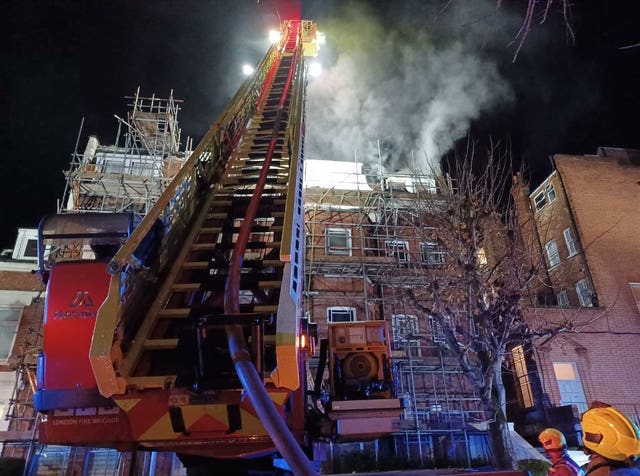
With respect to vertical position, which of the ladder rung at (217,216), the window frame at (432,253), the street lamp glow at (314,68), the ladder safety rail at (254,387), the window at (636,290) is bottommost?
the ladder safety rail at (254,387)

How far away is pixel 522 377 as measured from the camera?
16.9 metres

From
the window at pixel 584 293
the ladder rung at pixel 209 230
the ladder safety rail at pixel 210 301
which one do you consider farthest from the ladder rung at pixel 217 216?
the window at pixel 584 293

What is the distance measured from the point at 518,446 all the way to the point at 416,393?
394cm

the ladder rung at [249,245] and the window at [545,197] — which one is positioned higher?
the window at [545,197]

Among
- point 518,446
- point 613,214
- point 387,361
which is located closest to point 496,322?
point 518,446

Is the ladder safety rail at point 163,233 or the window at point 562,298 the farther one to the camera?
the window at point 562,298

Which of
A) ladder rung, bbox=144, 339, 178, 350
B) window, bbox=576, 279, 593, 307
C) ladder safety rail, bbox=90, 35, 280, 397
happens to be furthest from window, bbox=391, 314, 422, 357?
ladder rung, bbox=144, 339, 178, 350

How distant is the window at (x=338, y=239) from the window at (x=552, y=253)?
1012cm

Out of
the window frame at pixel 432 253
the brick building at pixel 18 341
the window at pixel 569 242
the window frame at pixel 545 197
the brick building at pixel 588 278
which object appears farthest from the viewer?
the window frame at pixel 545 197

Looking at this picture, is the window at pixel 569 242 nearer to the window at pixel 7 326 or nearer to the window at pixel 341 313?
the window at pixel 341 313

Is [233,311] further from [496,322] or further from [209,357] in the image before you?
[496,322]

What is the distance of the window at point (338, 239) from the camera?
18.6 metres

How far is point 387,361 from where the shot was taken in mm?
5574

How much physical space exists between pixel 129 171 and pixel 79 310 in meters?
16.6
